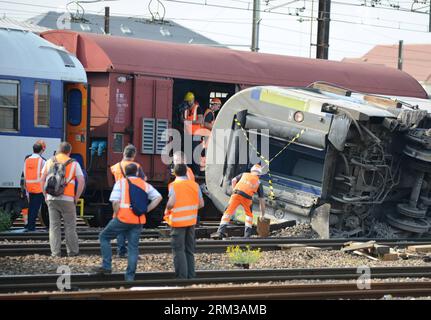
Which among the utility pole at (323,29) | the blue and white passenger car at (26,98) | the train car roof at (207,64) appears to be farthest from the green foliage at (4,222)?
the utility pole at (323,29)

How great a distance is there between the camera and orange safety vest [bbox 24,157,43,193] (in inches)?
575

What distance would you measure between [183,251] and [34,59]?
7.43 m

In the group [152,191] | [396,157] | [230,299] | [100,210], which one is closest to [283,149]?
[396,157]

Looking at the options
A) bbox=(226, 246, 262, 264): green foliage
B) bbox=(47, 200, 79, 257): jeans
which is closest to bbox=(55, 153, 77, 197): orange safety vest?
bbox=(47, 200, 79, 257): jeans

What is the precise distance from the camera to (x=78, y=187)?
11914mm

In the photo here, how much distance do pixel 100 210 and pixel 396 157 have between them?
6025 millimetres

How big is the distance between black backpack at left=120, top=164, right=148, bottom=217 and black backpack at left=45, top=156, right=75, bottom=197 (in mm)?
1930

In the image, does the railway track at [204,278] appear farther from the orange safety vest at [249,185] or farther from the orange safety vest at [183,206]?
the orange safety vest at [249,185]

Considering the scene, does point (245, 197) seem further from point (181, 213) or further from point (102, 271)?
point (102, 271)

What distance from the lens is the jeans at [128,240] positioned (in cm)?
993

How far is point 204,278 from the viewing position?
10.5 m

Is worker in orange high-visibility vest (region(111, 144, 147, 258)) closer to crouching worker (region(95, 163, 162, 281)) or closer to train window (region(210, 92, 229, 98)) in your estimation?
crouching worker (region(95, 163, 162, 281))

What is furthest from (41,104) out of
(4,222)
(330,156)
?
(330,156)
